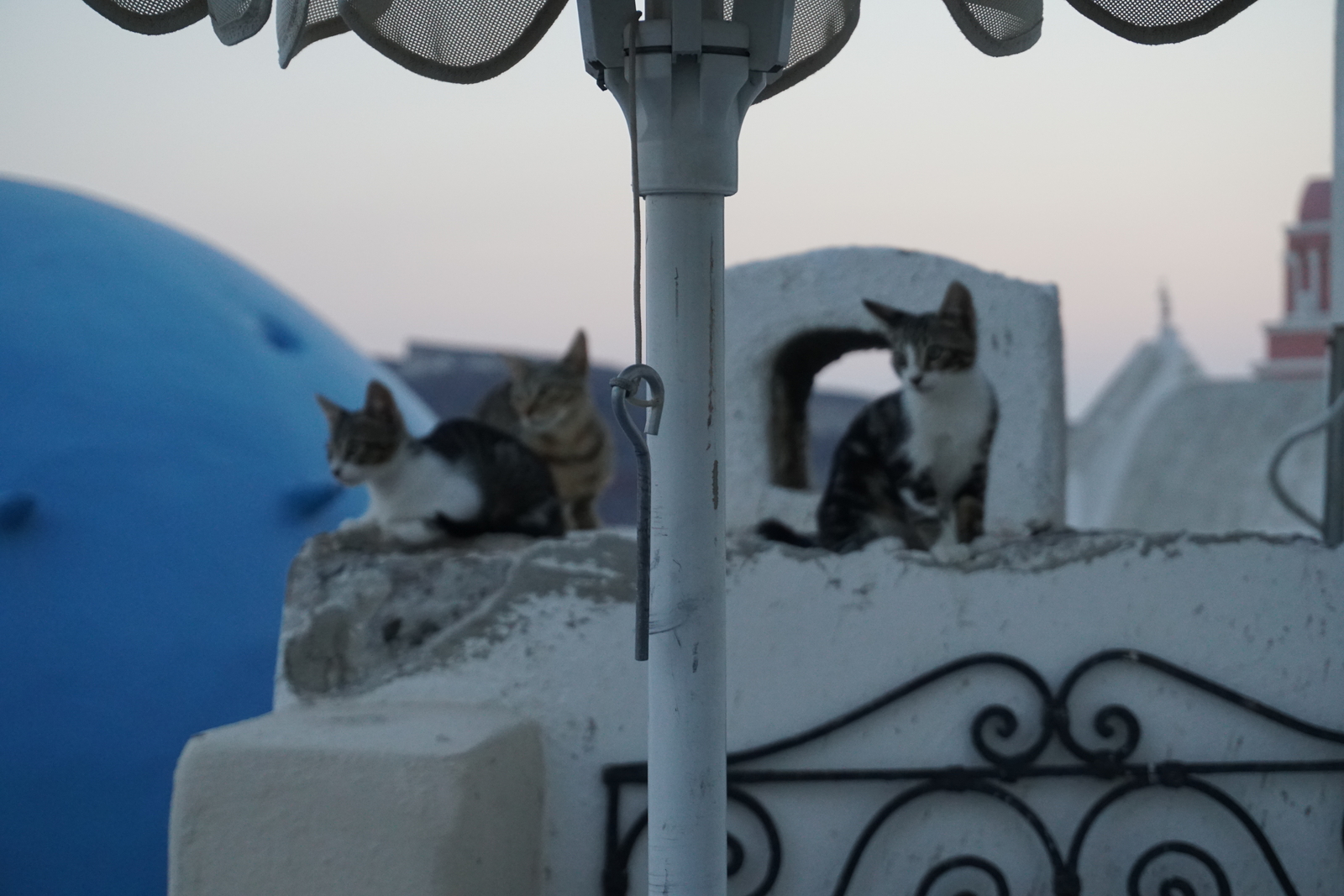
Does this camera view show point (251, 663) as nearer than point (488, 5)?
No

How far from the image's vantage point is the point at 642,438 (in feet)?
2.83

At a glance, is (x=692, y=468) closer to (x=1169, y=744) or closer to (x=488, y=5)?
(x=488, y=5)

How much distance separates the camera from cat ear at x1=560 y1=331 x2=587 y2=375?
275 cm

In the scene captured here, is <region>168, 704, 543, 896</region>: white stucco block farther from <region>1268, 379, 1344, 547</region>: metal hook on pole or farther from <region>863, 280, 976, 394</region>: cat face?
<region>1268, 379, 1344, 547</region>: metal hook on pole

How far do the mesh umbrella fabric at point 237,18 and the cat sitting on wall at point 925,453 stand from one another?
3.93ft

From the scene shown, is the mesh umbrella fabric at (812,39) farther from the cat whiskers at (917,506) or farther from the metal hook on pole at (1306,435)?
the metal hook on pole at (1306,435)

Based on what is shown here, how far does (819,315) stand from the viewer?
2.49 metres

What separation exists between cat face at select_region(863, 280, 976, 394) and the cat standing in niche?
0.90 meters

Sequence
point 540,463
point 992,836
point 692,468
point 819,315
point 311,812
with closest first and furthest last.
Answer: point 692,468
point 311,812
point 992,836
point 540,463
point 819,315

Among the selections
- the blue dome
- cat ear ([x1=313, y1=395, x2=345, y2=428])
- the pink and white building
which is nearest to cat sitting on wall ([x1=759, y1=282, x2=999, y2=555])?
cat ear ([x1=313, y1=395, x2=345, y2=428])

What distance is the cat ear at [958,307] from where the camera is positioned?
2.01 meters

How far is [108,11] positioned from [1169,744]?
1.52m

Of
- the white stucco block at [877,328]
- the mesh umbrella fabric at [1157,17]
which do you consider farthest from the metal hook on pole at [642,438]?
the white stucco block at [877,328]

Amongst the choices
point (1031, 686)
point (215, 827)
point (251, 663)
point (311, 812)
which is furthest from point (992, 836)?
point (251, 663)
